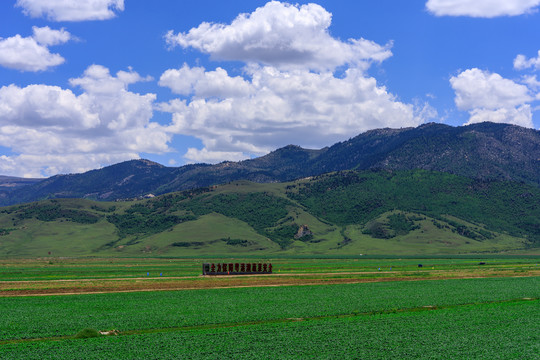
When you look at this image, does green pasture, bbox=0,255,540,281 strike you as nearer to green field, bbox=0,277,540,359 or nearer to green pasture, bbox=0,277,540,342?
green pasture, bbox=0,277,540,342

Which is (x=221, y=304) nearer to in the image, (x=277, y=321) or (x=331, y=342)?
(x=277, y=321)

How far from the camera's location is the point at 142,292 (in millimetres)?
68312

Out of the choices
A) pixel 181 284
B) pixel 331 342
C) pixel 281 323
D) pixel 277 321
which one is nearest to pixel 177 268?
pixel 181 284

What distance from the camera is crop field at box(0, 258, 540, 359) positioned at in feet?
115

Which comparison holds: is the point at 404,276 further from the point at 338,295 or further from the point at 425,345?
the point at 425,345

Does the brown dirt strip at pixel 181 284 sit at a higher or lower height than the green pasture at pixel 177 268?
higher

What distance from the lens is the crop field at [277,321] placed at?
3491 cm

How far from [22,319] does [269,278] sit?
165 feet

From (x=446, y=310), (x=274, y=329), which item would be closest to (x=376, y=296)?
(x=446, y=310)

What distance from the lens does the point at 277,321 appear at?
47219 millimetres

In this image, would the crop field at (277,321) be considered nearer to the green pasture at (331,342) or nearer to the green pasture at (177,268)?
the green pasture at (331,342)

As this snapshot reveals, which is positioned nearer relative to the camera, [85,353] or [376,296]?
[85,353]

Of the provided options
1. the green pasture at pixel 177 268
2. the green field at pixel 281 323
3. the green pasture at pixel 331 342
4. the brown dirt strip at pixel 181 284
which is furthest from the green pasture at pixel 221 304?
the green pasture at pixel 177 268

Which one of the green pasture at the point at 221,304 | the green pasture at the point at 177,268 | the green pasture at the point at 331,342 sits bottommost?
the green pasture at the point at 177,268
